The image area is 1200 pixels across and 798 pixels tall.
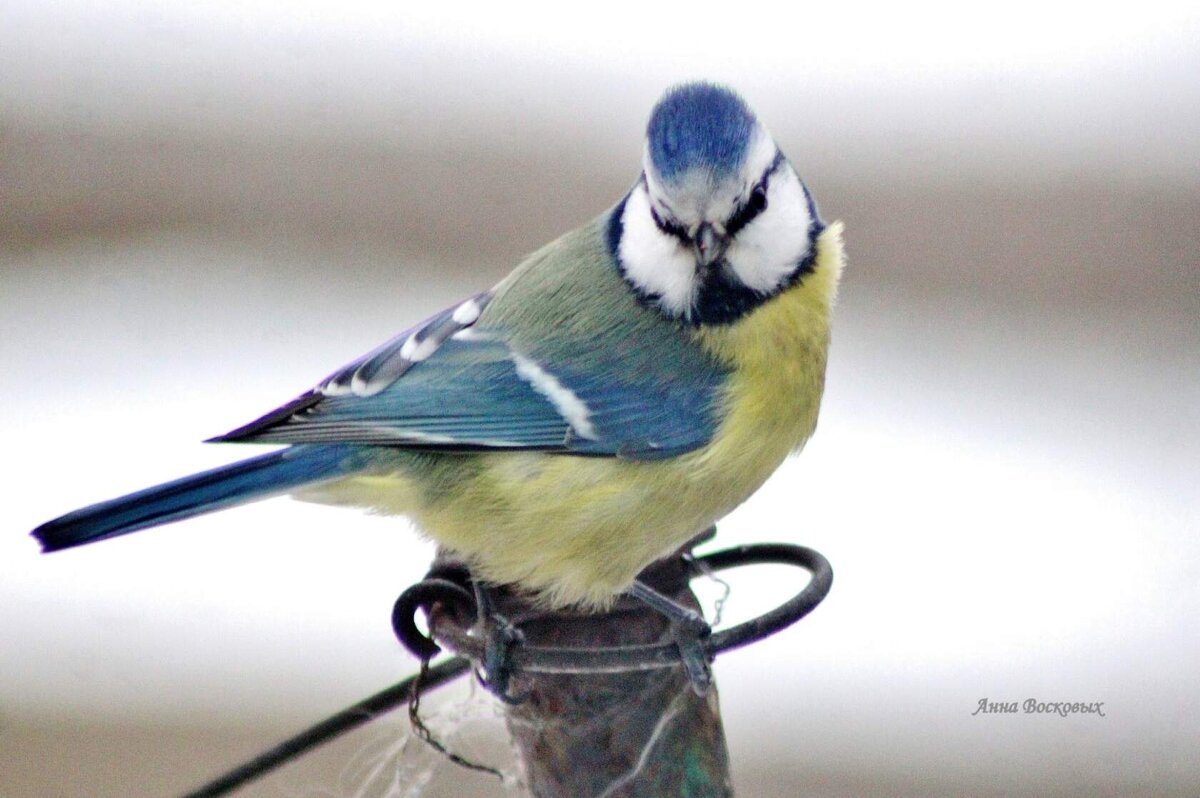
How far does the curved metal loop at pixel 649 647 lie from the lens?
4.06 ft

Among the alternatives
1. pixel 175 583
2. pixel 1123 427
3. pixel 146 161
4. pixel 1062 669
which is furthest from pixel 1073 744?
pixel 146 161

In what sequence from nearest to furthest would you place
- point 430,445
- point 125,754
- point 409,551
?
1. point 430,445
2. point 125,754
3. point 409,551

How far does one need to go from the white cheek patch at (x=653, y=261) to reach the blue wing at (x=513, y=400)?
0.24ft

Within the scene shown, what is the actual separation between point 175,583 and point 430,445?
3.79ft

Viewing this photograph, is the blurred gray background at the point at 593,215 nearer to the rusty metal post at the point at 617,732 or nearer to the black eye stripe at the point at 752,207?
the rusty metal post at the point at 617,732

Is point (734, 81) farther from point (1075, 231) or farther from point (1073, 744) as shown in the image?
point (1073, 744)

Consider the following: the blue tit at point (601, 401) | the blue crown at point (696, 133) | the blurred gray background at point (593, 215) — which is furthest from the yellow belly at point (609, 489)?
the blurred gray background at point (593, 215)

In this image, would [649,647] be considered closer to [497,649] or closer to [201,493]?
[497,649]

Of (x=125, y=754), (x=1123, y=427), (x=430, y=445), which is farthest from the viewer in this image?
(x=1123, y=427)

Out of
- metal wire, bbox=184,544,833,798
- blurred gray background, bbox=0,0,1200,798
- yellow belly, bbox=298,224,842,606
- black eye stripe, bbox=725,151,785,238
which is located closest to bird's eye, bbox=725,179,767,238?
black eye stripe, bbox=725,151,785,238

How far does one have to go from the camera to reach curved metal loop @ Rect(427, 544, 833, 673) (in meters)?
1.24

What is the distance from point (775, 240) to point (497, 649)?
51cm

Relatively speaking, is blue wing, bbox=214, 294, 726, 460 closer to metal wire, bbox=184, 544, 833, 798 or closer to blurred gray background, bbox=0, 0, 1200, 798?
metal wire, bbox=184, 544, 833, 798

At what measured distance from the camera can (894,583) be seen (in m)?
2.44
